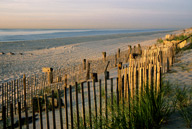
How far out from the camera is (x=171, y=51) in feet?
28.5

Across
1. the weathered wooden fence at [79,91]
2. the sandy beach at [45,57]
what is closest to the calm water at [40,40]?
the sandy beach at [45,57]

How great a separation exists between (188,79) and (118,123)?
4.37 metres

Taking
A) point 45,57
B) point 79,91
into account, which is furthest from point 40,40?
point 79,91

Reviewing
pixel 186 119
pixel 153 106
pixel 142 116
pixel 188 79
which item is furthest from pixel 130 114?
pixel 188 79

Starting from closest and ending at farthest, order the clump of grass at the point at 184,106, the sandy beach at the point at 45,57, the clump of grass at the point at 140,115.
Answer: the clump of grass at the point at 140,115
the clump of grass at the point at 184,106
the sandy beach at the point at 45,57

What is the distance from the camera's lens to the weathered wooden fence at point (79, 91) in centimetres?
338

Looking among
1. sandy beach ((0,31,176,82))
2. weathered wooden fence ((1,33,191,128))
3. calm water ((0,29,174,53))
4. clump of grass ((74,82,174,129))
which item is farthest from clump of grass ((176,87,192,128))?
calm water ((0,29,174,53))

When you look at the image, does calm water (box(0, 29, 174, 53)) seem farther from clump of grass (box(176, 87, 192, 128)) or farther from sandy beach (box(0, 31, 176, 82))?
clump of grass (box(176, 87, 192, 128))

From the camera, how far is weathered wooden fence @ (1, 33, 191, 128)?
338cm

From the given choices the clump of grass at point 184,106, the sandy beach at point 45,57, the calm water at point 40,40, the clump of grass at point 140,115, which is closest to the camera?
the clump of grass at point 140,115

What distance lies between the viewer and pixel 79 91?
7.19 meters

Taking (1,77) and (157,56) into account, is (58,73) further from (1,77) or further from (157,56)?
(1,77)

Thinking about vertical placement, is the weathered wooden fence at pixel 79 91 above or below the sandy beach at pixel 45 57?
above

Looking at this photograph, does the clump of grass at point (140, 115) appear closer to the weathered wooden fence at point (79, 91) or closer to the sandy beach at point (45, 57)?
the weathered wooden fence at point (79, 91)
